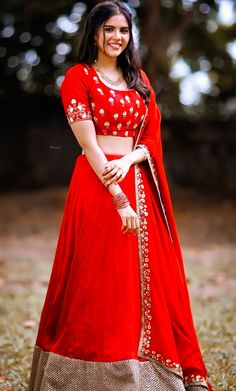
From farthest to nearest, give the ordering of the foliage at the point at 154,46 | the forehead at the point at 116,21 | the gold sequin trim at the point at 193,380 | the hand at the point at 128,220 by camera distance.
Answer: the foliage at the point at 154,46
the gold sequin trim at the point at 193,380
the forehead at the point at 116,21
the hand at the point at 128,220

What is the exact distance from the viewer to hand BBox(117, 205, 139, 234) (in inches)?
92.5

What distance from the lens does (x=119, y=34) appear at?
8.10ft

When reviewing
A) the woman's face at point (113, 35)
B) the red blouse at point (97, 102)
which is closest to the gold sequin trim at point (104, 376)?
the red blouse at point (97, 102)


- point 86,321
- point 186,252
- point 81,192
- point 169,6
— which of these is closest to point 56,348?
point 86,321

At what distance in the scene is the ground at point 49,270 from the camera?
140 inches

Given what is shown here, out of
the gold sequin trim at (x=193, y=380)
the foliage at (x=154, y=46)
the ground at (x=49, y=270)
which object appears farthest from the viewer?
the foliage at (x=154, y=46)

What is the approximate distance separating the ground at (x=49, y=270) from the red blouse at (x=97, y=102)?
1.50 metres

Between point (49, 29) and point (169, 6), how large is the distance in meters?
2.29

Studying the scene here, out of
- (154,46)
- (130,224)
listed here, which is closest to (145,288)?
(130,224)

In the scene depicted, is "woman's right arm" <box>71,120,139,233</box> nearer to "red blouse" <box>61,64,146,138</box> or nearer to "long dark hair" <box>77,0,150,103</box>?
"red blouse" <box>61,64,146,138</box>

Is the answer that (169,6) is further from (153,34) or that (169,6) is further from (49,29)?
(49,29)

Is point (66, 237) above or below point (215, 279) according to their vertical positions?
above

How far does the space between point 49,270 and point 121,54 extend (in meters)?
4.10

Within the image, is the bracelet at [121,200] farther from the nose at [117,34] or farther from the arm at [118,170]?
the nose at [117,34]
